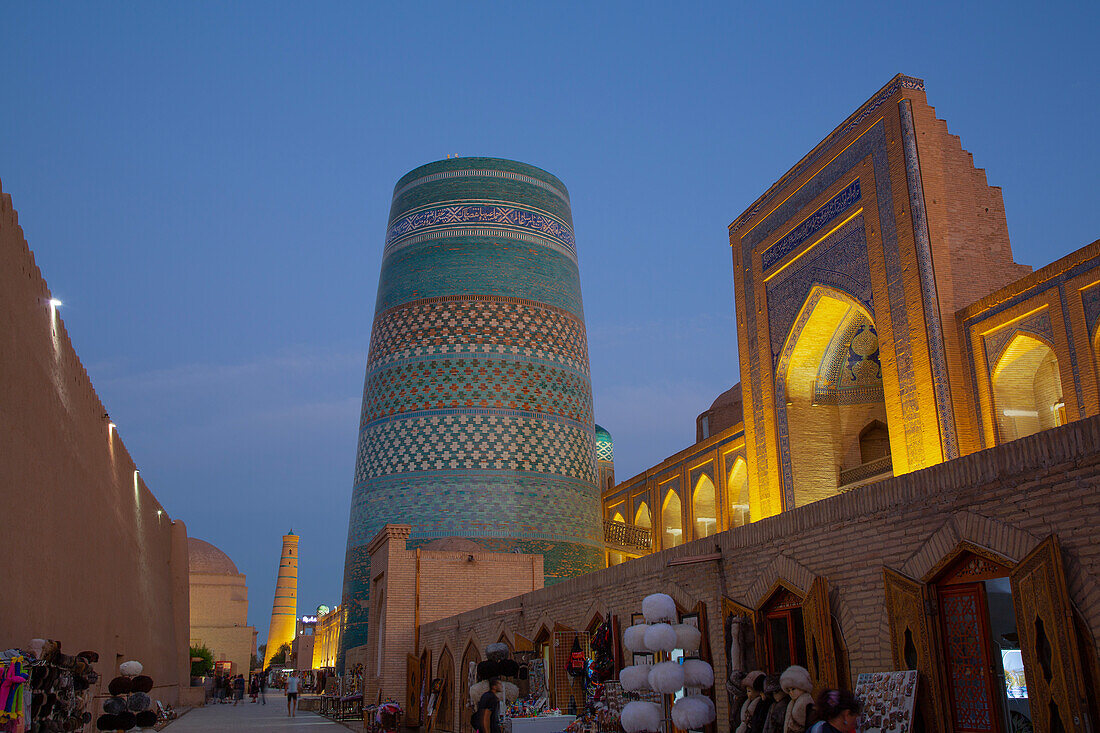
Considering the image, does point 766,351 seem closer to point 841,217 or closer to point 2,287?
point 841,217

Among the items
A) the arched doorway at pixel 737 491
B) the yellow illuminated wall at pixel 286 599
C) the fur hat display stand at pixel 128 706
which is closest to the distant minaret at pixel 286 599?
the yellow illuminated wall at pixel 286 599

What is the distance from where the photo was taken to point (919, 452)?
→ 940 cm

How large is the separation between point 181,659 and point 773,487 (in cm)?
1279

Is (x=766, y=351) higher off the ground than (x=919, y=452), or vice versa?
(x=766, y=351)

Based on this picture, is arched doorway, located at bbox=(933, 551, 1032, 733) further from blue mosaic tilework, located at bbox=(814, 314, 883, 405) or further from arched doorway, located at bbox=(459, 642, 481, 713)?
blue mosaic tilework, located at bbox=(814, 314, 883, 405)

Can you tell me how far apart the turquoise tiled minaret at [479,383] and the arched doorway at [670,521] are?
9.88ft

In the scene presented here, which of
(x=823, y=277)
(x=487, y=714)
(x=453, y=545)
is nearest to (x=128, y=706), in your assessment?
(x=487, y=714)

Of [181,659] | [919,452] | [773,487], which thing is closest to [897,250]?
[919,452]

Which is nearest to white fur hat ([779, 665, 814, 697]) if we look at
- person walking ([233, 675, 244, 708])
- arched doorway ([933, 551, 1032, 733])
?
arched doorway ([933, 551, 1032, 733])

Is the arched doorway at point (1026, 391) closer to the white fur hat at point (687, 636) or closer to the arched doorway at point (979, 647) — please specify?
the white fur hat at point (687, 636)

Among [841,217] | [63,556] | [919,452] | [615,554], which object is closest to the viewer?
[63,556]

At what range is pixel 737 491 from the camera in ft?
51.6

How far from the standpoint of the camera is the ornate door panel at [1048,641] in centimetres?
333

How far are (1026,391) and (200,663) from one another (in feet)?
80.0
